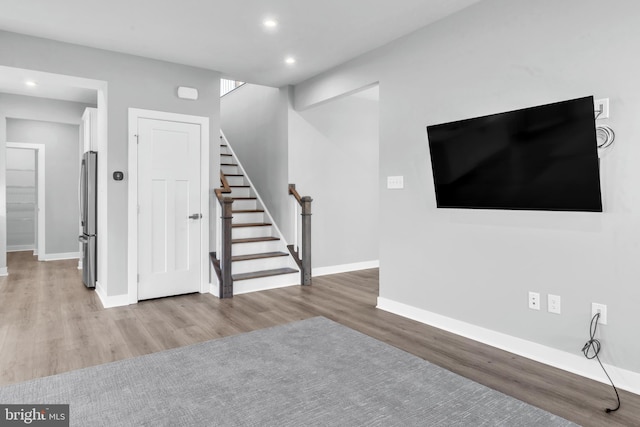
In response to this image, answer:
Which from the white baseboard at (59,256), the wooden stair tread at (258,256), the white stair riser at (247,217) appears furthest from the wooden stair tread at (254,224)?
the white baseboard at (59,256)

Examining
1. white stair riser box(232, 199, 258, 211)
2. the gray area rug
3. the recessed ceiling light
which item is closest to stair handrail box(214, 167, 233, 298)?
white stair riser box(232, 199, 258, 211)

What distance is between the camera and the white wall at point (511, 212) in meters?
2.27

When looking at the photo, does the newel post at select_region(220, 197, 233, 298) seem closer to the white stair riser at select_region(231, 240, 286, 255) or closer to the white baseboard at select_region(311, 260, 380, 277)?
the white stair riser at select_region(231, 240, 286, 255)

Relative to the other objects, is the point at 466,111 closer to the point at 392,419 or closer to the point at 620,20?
the point at 620,20

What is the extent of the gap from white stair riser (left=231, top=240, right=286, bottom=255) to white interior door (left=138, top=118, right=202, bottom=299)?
0.55 meters

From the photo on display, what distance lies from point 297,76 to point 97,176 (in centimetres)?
267

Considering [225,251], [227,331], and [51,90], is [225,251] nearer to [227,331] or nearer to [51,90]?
[227,331]

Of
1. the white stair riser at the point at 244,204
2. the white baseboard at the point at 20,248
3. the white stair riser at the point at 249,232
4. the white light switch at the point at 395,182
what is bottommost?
the white baseboard at the point at 20,248

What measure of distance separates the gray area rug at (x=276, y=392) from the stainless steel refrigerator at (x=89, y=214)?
2495 mm

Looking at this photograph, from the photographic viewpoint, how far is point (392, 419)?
6.34 feet

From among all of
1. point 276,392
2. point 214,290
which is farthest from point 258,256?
point 276,392

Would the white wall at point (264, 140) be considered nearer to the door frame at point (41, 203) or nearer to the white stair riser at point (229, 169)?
the white stair riser at point (229, 169)

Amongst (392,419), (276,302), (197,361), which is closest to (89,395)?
(197,361)

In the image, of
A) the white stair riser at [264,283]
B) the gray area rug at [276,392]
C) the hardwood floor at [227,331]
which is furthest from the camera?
the white stair riser at [264,283]
